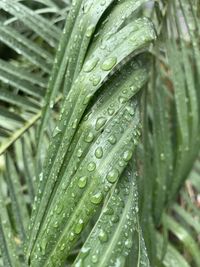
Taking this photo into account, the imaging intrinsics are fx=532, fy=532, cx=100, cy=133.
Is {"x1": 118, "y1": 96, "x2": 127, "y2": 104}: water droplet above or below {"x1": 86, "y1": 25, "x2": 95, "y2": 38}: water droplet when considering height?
below

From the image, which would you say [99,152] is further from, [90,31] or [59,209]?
[90,31]

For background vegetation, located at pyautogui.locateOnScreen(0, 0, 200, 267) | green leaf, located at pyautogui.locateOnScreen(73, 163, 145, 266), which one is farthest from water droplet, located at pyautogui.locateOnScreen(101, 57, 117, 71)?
green leaf, located at pyautogui.locateOnScreen(73, 163, 145, 266)

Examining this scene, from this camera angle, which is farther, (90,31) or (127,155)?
(90,31)

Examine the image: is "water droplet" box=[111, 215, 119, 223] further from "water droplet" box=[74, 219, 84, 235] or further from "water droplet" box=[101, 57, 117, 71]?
"water droplet" box=[101, 57, 117, 71]

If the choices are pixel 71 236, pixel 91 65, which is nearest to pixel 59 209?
pixel 71 236

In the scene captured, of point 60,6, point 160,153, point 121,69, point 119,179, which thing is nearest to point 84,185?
point 119,179

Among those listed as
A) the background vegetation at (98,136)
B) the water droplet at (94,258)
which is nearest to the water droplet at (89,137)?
the background vegetation at (98,136)

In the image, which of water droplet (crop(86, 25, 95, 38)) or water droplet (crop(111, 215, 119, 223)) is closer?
water droplet (crop(111, 215, 119, 223))
